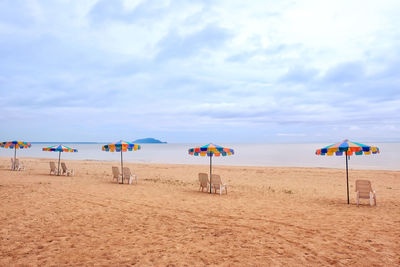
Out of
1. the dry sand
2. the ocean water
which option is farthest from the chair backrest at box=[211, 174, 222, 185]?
the ocean water

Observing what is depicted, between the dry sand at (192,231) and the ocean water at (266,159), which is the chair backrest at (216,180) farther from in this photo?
the ocean water at (266,159)

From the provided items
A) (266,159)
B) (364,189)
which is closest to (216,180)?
(364,189)

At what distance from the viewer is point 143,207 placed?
7422 millimetres

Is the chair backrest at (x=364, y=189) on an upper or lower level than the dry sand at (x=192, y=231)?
upper

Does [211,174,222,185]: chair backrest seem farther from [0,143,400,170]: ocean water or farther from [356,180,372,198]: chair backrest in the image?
[0,143,400,170]: ocean water

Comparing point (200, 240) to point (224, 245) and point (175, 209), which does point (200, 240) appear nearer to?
point (224, 245)

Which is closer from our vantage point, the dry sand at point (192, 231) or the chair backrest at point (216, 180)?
the dry sand at point (192, 231)

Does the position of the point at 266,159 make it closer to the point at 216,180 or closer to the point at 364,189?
the point at 216,180

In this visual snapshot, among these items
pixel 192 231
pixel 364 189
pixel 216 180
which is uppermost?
pixel 216 180

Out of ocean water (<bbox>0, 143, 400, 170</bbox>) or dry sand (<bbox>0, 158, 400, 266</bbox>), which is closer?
dry sand (<bbox>0, 158, 400, 266</bbox>)

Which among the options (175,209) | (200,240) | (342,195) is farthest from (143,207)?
(342,195)

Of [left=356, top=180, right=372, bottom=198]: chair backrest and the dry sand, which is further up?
[left=356, top=180, right=372, bottom=198]: chair backrest

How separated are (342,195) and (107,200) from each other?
813 centimetres

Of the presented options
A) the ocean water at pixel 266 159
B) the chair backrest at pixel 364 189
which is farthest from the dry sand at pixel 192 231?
the ocean water at pixel 266 159
